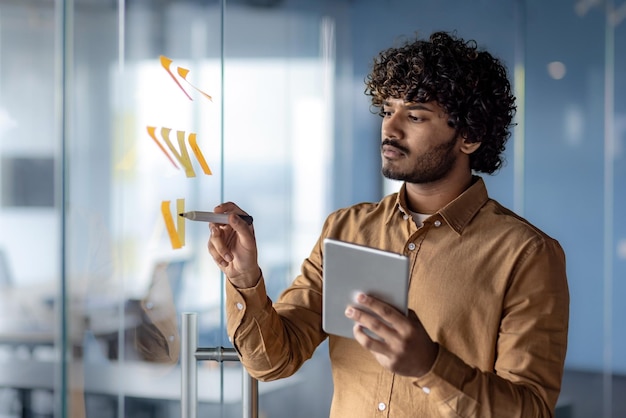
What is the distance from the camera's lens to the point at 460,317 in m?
1.73

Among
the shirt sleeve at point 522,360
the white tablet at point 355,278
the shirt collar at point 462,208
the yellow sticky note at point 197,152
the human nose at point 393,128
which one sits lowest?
the shirt sleeve at point 522,360

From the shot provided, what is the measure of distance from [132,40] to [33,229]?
106 cm

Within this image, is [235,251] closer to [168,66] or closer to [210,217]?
[210,217]

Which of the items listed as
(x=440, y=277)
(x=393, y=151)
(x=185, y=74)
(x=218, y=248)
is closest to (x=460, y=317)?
(x=440, y=277)

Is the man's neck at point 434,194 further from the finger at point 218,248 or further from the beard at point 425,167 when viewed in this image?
the finger at point 218,248

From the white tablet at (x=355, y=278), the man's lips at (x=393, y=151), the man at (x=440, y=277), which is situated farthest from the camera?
the man's lips at (x=393, y=151)

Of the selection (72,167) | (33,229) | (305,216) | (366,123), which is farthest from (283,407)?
(72,167)

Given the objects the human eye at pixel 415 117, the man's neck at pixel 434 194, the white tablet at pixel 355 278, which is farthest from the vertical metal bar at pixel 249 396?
the human eye at pixel 415 117

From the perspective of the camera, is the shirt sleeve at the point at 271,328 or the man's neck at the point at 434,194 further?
the man's neck at the point at 434,194

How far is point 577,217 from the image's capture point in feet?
12.1

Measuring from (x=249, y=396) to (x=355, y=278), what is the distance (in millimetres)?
488

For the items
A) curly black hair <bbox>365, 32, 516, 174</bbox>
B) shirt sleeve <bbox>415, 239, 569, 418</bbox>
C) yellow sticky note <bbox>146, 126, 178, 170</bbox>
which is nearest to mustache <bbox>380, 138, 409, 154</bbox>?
curly black hair <bbox>365, 32, 516, 174</bbox>

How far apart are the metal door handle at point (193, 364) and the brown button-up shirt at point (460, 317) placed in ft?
0.17

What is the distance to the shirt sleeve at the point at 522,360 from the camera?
4.94 ft
